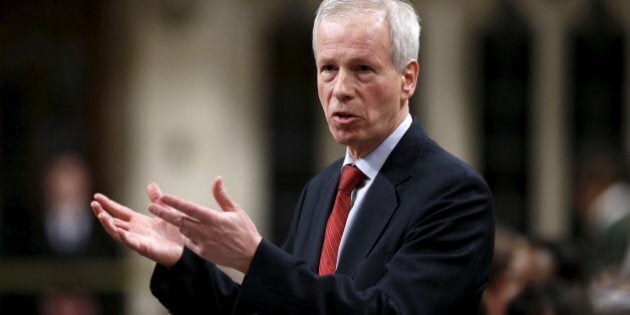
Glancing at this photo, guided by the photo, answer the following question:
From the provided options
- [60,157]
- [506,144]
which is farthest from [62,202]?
[506,144]

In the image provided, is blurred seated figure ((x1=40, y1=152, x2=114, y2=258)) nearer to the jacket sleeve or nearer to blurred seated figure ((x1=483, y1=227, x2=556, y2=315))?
blurred seated figure ((x1=483, y1=227, x2=556, y2=315))

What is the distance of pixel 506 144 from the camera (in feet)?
42.4

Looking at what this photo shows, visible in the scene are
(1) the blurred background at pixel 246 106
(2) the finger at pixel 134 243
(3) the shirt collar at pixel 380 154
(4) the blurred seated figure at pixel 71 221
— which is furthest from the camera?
(1) the blurred background at pixel 246 106

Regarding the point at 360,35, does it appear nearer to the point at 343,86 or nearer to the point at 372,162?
the point at 343,86

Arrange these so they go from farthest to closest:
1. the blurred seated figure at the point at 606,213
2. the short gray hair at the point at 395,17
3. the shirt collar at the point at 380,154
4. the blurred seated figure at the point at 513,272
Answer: the blurred seated figure at the point at 606,213 → the blurred seated figure at the point at 513,272 → the shirt collar at the point at 380,154 → the short gray hair at the point at 395,17

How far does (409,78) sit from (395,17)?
6.0 inches

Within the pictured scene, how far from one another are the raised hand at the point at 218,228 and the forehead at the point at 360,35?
470 millimetres

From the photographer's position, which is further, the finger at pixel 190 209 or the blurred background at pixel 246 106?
the blurred background at pixel 246 106

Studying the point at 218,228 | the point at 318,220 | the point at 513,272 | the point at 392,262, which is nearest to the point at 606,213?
the point at 513,272

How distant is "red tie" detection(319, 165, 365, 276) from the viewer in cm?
348

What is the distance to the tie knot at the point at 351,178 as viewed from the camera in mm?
3535

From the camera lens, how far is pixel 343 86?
133 inches

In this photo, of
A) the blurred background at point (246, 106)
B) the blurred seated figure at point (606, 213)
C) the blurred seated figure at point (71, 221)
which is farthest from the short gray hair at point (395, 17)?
the blurred background at point (246, 106)

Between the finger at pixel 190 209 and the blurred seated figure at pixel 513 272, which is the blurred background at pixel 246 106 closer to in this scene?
the blurred seated figure at pixel 513 272
